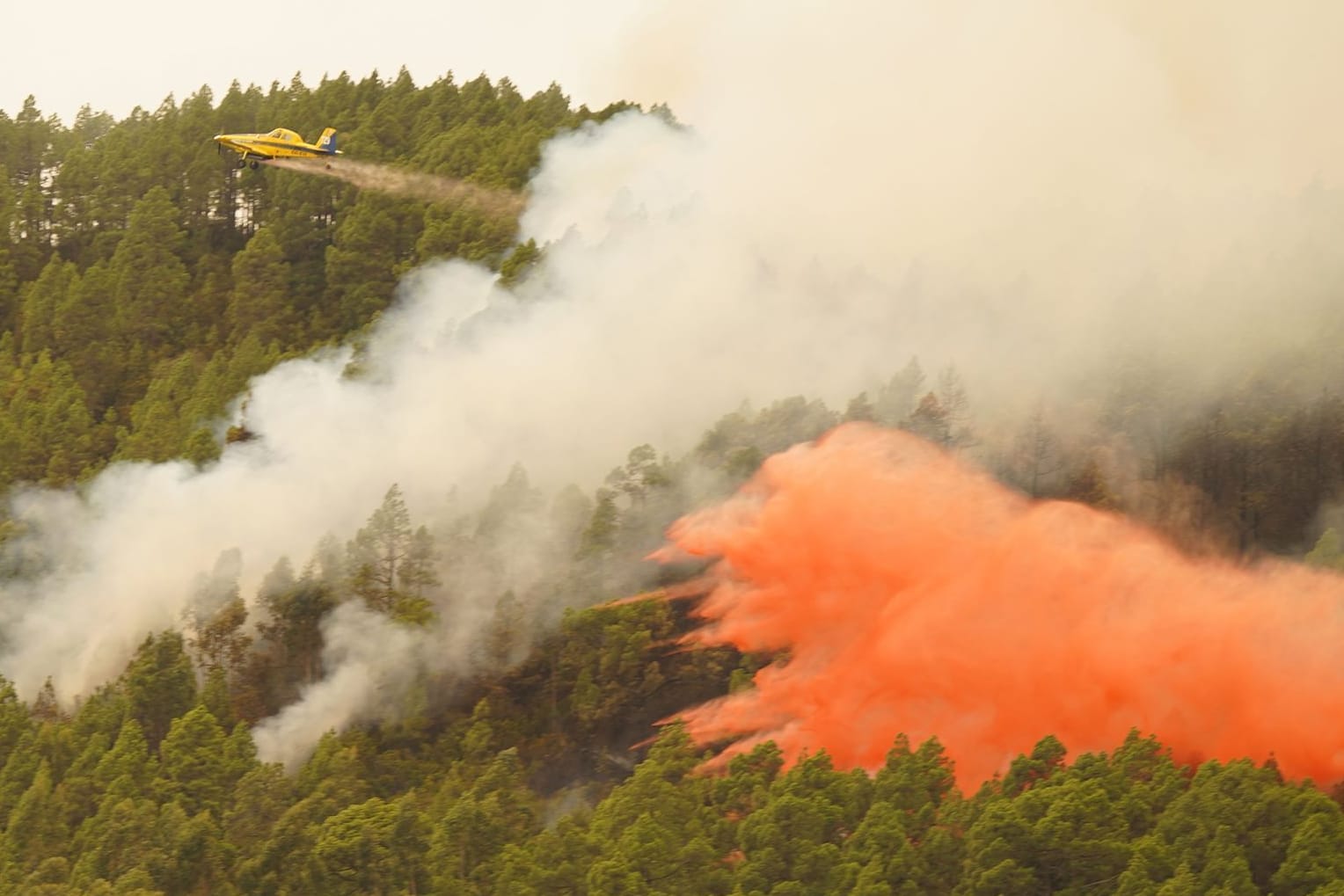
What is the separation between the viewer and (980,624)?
223ft

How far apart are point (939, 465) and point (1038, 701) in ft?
35.7

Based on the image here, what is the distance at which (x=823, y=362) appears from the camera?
87.5 metres

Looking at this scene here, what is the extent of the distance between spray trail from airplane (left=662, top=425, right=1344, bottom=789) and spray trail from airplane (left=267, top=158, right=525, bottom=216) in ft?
121

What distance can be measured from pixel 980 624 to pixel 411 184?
51463mm

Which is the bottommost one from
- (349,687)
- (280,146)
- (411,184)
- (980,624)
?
(349,687)

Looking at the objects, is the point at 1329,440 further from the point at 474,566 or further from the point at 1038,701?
the point at 474,566

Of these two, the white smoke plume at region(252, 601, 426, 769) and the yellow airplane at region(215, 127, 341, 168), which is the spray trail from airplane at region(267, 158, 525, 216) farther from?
the white smoke plume at region(252, 601, 426, 769)

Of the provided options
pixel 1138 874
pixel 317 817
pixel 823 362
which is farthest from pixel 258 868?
pixel 823 362

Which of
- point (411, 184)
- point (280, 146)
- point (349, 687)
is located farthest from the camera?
point (411, 184)

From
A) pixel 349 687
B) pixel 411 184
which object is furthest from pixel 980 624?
pixel 411 184

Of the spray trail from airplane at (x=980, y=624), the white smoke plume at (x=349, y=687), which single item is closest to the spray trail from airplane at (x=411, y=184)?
the white smoke plume at (x=349, y=687)

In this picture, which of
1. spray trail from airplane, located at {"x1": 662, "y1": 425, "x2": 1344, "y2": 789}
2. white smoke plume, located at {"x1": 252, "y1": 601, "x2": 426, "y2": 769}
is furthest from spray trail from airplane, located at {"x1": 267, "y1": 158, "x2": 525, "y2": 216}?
spray trail from airplane, located at {"x1": 662, "y1": 425, "x2": 1344, "y2": 789}

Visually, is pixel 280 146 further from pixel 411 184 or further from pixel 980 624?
pixel 980 624

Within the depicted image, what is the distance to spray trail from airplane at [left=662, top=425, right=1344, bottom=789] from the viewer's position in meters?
64.0
